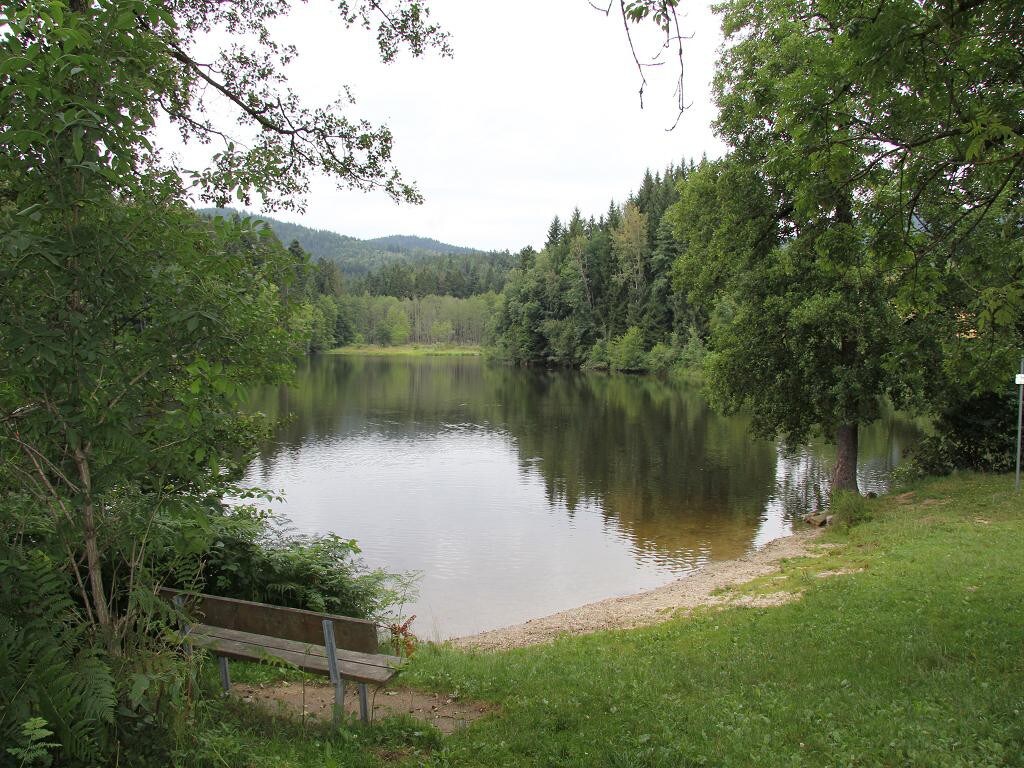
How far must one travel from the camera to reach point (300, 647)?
16.3 ft

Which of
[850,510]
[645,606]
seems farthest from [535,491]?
[645,606]

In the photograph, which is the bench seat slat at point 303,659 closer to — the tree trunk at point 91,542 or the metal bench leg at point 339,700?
the metal bench leg at point 339,700

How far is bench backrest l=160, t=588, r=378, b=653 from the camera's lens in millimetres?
5027

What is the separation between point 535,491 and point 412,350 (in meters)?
107

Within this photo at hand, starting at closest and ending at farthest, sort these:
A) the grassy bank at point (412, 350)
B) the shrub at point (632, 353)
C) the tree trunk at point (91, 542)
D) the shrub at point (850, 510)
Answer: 1. the tree trunk at point (91, 542)
2. the shrub at point (850, 510)
3. the shrub at point (632, 353)
4. the grassy bank at point (412, 350)

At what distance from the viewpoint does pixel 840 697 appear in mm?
5609

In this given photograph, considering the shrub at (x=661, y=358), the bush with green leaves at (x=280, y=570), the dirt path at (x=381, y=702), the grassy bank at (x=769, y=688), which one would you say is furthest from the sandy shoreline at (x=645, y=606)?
the shrub at (x=661, y=358)

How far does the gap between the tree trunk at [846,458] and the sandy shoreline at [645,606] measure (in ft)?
12.6

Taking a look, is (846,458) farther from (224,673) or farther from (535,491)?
(224,673)

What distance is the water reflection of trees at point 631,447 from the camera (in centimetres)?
1884

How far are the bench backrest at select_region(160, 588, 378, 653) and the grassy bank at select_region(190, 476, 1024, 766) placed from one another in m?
0.56

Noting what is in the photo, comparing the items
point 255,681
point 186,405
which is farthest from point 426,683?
point 186,405

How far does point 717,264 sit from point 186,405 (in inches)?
645

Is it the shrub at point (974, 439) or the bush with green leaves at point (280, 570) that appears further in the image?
the shrub at point (974, 439)
